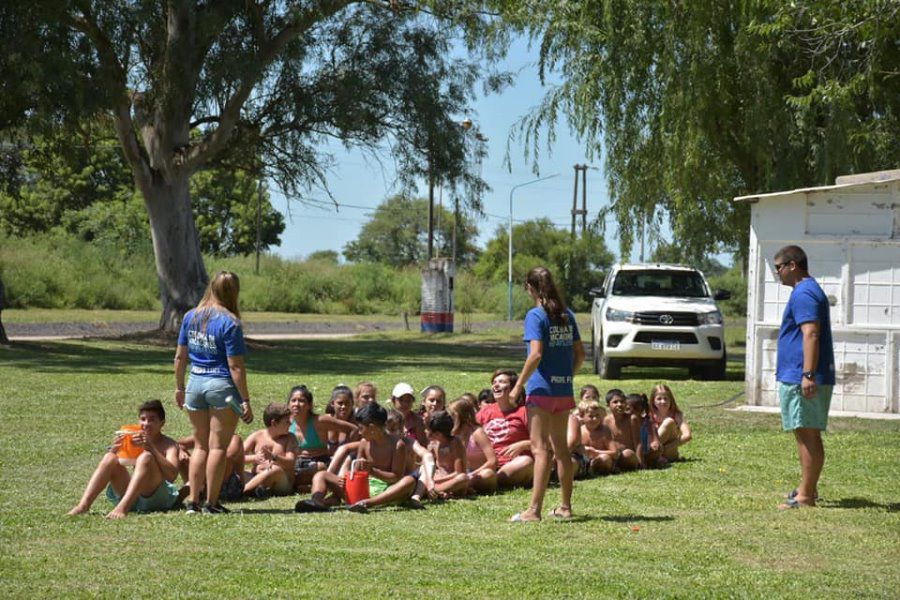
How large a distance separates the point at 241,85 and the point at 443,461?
20.5 meters

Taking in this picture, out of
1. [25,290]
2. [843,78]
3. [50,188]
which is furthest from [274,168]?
[50,188]

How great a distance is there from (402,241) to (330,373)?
103 m

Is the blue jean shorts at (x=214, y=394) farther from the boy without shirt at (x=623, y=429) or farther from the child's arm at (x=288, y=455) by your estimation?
the boy without shirt at (x=623, y=429)

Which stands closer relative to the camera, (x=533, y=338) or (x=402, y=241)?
(x=533, y=338)

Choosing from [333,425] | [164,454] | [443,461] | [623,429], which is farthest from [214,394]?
[623,429]

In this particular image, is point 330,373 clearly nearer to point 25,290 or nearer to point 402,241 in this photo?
point 25,290

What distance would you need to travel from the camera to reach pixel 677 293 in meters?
22.6

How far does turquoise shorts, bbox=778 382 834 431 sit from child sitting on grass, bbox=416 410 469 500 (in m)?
2.48

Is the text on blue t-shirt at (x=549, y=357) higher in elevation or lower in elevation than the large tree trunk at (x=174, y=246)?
lower

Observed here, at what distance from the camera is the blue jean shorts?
9.13m

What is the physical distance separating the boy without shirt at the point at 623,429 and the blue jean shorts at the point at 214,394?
3.88 meters

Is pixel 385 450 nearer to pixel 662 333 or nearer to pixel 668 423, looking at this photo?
pixel 668 423

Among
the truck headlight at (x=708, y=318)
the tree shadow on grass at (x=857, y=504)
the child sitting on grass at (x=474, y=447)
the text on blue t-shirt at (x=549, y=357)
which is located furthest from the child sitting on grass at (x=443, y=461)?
the truck headlight at (x=708, y=318)

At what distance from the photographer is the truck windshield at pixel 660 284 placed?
2262 centimetres
